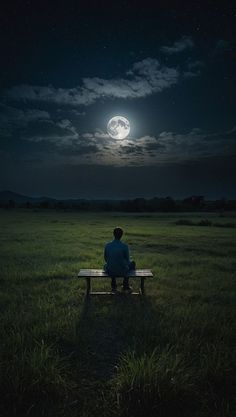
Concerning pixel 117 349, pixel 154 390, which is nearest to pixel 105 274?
pixel 117 349

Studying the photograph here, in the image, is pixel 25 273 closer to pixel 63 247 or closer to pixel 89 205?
pixel 63 247

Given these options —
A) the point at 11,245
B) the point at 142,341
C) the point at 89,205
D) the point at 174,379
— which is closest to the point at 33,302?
the point at 142,341

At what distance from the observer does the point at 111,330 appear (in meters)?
5.93

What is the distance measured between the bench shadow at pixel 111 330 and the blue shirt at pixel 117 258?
0.74 metres

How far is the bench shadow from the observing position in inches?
188

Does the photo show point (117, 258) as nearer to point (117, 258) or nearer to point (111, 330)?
point (117, 258)

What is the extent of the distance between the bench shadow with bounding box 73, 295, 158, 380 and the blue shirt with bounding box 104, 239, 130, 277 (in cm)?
74

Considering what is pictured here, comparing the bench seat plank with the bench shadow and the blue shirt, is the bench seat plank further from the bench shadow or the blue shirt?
the bench shadow

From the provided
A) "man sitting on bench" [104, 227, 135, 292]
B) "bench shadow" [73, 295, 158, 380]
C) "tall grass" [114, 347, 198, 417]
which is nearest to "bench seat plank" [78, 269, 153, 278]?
"man sitting on bench" [104, 227, 135, 292]

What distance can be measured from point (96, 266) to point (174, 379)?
8792 millimetres

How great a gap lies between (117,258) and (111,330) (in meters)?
2.43

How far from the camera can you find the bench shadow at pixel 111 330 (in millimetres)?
4770

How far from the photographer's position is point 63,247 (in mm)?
18328

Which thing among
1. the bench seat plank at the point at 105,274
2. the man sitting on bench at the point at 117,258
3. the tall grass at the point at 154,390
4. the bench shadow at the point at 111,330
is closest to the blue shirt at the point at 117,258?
the man sitting on bench at the point at 117,258
